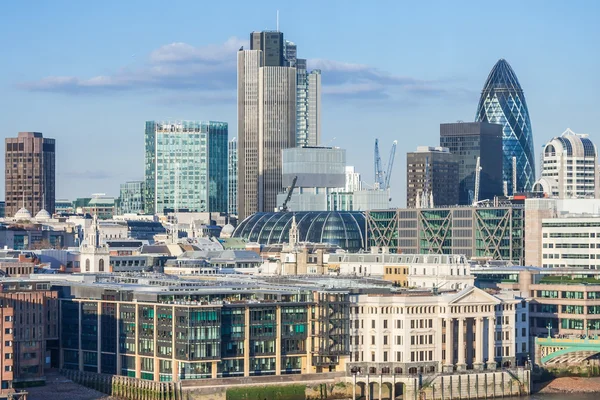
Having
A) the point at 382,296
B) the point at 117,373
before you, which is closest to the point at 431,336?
the point at 382,296

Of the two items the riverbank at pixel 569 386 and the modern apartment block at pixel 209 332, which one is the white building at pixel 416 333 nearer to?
the modern apartment block at pixel 209 332

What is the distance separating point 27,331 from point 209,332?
16.7 meters

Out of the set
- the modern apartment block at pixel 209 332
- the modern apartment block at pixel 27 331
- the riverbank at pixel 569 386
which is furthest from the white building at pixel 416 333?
the modern apartment block at pixel 27 331

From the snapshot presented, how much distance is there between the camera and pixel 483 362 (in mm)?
164375

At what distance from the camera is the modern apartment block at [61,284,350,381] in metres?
152

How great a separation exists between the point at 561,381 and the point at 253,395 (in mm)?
33758

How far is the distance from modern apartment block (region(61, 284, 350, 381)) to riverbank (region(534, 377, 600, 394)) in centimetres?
2083

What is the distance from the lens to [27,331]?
15800 cm

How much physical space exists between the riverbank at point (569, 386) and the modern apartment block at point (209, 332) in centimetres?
2083

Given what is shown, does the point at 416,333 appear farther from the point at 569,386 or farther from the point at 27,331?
the point at 27,331

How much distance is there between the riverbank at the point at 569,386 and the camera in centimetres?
16900

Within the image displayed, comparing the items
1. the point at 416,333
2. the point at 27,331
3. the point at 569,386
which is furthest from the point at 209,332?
the point at 569,386

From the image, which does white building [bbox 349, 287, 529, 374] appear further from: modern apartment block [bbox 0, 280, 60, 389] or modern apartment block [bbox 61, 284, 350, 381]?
modern apartment block [bbox 0, 280, 60, 389]

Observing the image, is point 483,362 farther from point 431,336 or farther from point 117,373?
point 117,373
